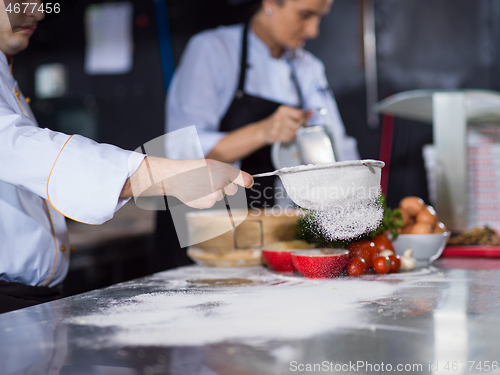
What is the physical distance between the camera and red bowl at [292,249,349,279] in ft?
3.44

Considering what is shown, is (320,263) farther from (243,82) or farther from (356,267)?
(243,82)

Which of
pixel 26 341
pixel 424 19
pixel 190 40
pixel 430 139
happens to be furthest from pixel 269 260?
pixel 424 19

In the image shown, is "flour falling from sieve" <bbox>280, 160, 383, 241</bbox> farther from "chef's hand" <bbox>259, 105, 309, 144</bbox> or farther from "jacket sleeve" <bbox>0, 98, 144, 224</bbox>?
"chef's hand" <bbox>259, 105, 309, 144</bbox>

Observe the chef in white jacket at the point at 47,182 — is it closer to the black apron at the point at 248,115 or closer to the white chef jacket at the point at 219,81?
the white chef jacket at the point at 219,81

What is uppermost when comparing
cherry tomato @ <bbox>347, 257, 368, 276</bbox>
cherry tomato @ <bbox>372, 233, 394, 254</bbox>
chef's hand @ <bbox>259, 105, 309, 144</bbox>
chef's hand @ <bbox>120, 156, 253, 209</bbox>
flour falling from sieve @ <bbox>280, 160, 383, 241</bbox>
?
chef's hand @ <bbox>259, 105, 309, 144</bbox>

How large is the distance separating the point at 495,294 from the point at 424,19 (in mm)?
2173

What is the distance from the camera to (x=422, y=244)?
1.25 metres

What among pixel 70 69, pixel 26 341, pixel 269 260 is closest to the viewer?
pixel 26 341

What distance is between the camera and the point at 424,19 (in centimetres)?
261

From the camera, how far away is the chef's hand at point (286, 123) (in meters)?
1.60

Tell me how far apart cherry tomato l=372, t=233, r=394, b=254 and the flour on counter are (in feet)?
0.40

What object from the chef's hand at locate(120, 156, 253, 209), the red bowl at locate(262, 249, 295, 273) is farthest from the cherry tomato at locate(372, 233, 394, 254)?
the chef's hand at locate(120, 156, 253, 209)

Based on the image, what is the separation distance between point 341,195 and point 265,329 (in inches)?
17.2

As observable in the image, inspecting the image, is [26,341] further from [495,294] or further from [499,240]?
[499,240]
